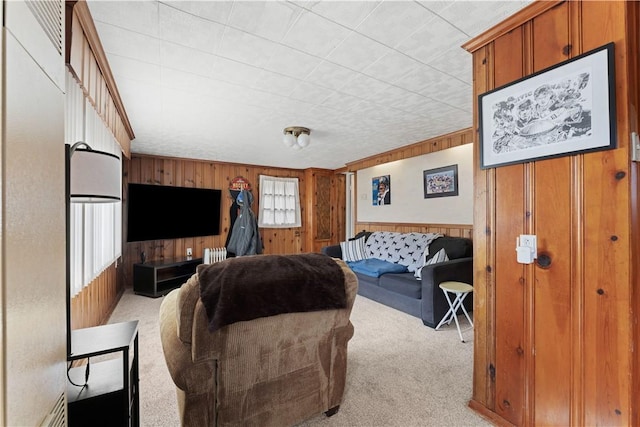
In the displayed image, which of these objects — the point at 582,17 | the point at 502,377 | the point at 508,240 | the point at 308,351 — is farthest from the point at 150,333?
the point at 582,17

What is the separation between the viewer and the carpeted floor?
1.63m

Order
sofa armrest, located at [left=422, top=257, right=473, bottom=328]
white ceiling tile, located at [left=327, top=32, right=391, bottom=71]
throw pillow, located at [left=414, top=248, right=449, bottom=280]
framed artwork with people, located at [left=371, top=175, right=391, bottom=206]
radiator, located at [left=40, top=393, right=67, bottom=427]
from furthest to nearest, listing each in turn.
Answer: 1. framed artwork with people, located at [left=371, top=175, right=391, bottom=206]
2. throw pillow, located at [left=414, top=248, right=449, bottom=280]
3. sofa armrest, located at [left=422, top=257, right=473, bottom=328]
4. white ceiling tile, located at [left=327, top=32, right=391, bottom=71]
5. radiator, located at [left=40, top=393, right=67, bottom=427]

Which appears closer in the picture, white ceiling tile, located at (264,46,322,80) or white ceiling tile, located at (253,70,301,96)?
white ceiling tile, located at (264,46,322,80)

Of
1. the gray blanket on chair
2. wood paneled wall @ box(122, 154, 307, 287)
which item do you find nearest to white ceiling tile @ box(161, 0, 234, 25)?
the gray blanket on chair

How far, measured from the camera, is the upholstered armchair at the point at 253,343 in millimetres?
1215

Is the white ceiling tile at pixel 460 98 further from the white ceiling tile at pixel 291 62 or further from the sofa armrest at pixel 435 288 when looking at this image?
the sofa armrest at pixel 435 288

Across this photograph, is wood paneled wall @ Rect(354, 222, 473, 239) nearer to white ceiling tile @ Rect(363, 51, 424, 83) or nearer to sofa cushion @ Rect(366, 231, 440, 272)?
sofa cushion @ Rect(366, 231, 440, 272)

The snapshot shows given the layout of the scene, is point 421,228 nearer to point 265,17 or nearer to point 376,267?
point 376,267

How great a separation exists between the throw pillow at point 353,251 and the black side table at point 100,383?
3522mm

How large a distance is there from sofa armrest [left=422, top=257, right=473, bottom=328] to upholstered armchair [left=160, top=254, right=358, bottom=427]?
169 centimetres

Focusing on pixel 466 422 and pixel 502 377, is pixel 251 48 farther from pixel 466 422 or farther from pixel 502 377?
pixel 466 422

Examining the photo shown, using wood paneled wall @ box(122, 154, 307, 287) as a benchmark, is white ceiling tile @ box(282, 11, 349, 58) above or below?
above

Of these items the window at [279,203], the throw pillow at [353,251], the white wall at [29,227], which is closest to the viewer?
the white wall at [29,227]

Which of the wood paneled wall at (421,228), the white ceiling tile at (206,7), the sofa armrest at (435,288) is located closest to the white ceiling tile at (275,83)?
the white ceiling tile at (206,7)
